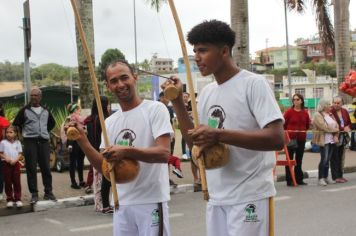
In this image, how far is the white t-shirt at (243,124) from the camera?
2736 millimetres

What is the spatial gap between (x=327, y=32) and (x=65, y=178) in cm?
1143

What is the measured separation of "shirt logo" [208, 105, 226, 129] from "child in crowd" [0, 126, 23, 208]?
238 inches

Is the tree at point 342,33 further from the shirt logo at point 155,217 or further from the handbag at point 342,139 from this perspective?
the shirt logo at point 155,217

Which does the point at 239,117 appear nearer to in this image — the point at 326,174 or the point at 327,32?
the point at 326,174

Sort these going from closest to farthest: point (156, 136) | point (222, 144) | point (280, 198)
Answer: point (222, 144)
point (156, 136)
point (280, 198)

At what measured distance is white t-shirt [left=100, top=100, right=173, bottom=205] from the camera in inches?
128

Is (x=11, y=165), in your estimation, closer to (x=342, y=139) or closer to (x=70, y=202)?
(x=70, y=202)

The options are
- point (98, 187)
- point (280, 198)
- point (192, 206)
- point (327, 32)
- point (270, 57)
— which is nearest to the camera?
point (98, 187)

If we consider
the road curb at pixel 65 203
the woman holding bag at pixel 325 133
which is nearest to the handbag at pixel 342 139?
the woman holding bag at pixel 325 133

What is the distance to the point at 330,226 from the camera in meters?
6.77

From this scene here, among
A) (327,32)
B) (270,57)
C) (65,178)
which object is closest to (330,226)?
(65,178)

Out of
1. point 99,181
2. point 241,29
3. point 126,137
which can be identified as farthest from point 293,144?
point 126,137

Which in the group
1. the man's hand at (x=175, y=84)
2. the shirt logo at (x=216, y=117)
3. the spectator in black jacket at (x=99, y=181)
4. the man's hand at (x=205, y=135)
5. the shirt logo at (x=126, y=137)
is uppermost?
the man's hand at (x=175, y=84)

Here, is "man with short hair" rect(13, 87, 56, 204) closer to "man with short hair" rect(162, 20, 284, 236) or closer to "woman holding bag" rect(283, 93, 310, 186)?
"woman holding bag" rect(283, 93, 310, 186)
